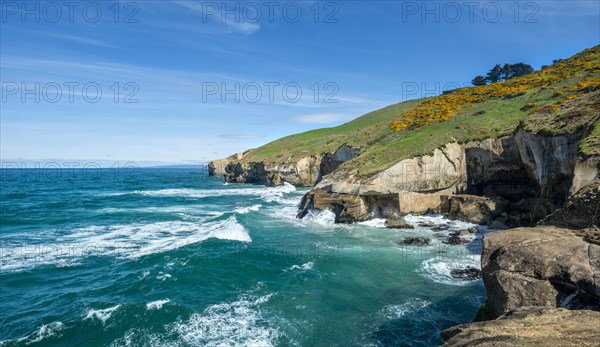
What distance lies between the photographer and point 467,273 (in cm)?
2178

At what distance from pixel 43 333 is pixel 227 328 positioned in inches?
341

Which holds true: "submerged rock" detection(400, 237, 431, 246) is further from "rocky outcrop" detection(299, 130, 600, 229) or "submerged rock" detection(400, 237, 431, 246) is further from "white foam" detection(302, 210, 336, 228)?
"white foam" detection(302, 210, 336, 228)

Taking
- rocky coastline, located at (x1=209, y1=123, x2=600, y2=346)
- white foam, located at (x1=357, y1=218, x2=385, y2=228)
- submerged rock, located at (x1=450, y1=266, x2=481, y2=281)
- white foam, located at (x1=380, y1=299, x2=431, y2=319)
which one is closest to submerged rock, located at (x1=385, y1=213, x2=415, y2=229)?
rocky coastline, located at (x1=209, y1=123, x2=600, y2=346)

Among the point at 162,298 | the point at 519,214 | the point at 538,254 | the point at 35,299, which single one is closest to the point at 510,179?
the point at 519,214

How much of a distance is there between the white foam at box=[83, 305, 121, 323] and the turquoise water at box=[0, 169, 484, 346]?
0.31ft

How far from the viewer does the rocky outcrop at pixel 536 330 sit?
629 cm

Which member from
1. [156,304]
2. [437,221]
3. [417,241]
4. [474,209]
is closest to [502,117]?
[474,209]

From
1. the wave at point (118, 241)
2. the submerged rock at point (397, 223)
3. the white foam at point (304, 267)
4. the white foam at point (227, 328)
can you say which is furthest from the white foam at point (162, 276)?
the submerged rock at point (397, 223)

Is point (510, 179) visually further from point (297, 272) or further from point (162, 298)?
point (162, 298)

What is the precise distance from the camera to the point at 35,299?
66.5 feet

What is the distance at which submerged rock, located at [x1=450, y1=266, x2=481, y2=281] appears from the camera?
21.1 m

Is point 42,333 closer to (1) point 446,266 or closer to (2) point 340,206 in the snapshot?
(1) point 446,266

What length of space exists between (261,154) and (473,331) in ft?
336

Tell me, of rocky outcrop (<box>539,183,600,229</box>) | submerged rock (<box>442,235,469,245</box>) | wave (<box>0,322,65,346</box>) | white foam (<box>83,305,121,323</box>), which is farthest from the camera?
submerged rock (<box>442,235,469,245</box>)
